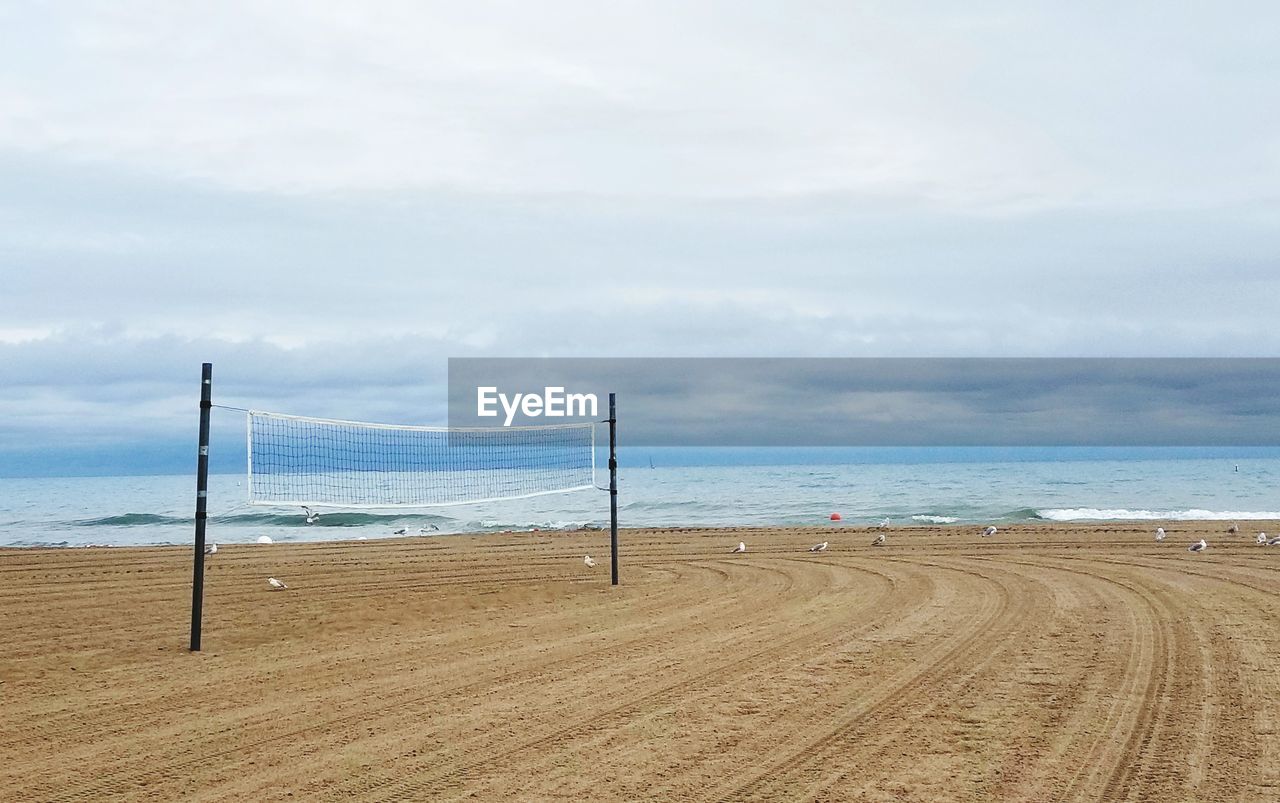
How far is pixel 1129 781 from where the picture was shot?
5031 millimetres

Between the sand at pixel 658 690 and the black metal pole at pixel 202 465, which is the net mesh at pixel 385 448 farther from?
the sand at pixel 658 690

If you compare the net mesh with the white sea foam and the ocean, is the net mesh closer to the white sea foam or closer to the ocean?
the ocean

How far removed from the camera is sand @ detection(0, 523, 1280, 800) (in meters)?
5.21

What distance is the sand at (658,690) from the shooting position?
521 cm

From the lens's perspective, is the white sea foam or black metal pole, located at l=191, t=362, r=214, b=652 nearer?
black metal pole, located at l=191, t=362, r=214, b=652

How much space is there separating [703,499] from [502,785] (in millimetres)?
46693

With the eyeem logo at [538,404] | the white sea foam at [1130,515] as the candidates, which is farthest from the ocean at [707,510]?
the eyeem logo at [538,404]

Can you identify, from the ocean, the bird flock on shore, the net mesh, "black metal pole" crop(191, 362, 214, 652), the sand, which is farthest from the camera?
the ocean

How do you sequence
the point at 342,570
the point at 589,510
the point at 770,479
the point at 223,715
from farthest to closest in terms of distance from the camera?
1. the point at 770,479
2. the point at 589,510
3. the point at 342,570
4. the point at 223,715

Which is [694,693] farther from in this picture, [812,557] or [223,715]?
[812,557]

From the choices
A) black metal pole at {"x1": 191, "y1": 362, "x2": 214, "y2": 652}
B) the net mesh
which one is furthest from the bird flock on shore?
black metal pole at {"x1": 191, "y1": 362, "x2": 214, "y2": 652}

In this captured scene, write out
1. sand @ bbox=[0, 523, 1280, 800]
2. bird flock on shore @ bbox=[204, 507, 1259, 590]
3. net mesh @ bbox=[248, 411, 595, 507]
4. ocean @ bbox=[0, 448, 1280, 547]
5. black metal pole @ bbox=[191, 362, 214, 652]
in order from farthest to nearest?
ocean @ bbox=[0, 448, 1280, 547] → bird flock on shore @ bbox=[204, 507, 1259, 590] → net mesh @ bbox=[248, 411, 595, 507] → black metal pole @ bbox=[191, 362, 214, 652] → sand @ bbox=[0, 523, 1280, 800]

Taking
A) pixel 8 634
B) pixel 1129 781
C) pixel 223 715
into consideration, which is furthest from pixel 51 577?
pixel 1129 781

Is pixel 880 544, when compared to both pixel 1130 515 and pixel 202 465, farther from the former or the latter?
pixel 1130 515
